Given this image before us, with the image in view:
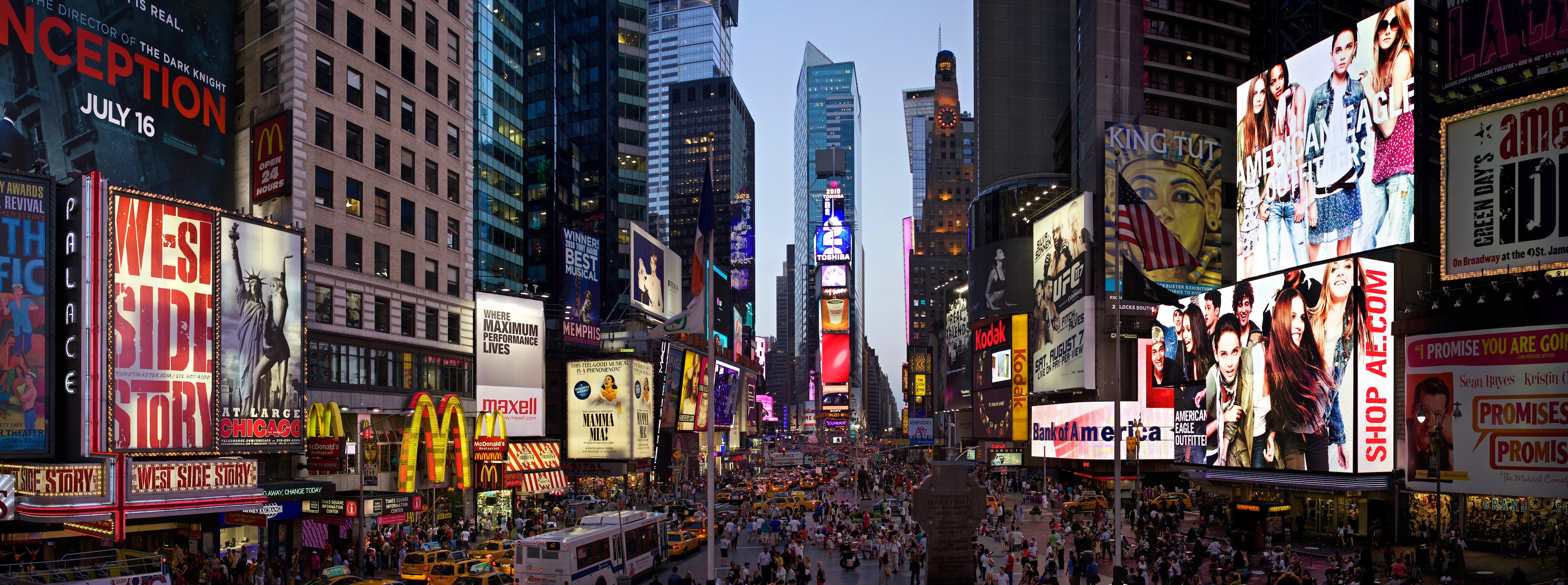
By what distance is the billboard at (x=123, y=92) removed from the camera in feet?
119

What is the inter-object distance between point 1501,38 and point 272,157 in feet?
155

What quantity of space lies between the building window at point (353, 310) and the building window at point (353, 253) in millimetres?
1139

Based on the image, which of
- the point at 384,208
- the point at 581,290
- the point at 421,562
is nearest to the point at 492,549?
the point at 421,562

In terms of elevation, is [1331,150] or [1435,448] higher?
[1331,150]

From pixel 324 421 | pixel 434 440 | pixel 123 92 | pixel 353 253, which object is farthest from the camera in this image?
pixel 434 440

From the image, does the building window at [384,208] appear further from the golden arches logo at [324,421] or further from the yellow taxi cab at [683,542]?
the yellow taxi cab at [683,542]

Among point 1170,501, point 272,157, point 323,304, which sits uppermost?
point 272,157

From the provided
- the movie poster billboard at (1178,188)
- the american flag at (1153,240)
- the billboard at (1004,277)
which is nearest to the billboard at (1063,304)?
the movie poster billboard at (1178,188)

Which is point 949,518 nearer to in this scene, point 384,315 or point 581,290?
point 384,315

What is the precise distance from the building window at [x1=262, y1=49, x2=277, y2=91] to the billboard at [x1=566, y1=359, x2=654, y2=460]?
33.9m

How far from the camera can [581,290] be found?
7750 centimetres

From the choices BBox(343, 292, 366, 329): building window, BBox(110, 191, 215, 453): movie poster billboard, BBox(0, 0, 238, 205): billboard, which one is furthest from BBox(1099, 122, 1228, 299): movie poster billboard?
BBox(110, 191, 215, 453): movie poster billboard

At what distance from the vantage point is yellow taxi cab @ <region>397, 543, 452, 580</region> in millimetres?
33312

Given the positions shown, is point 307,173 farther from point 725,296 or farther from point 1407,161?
point 725,296
